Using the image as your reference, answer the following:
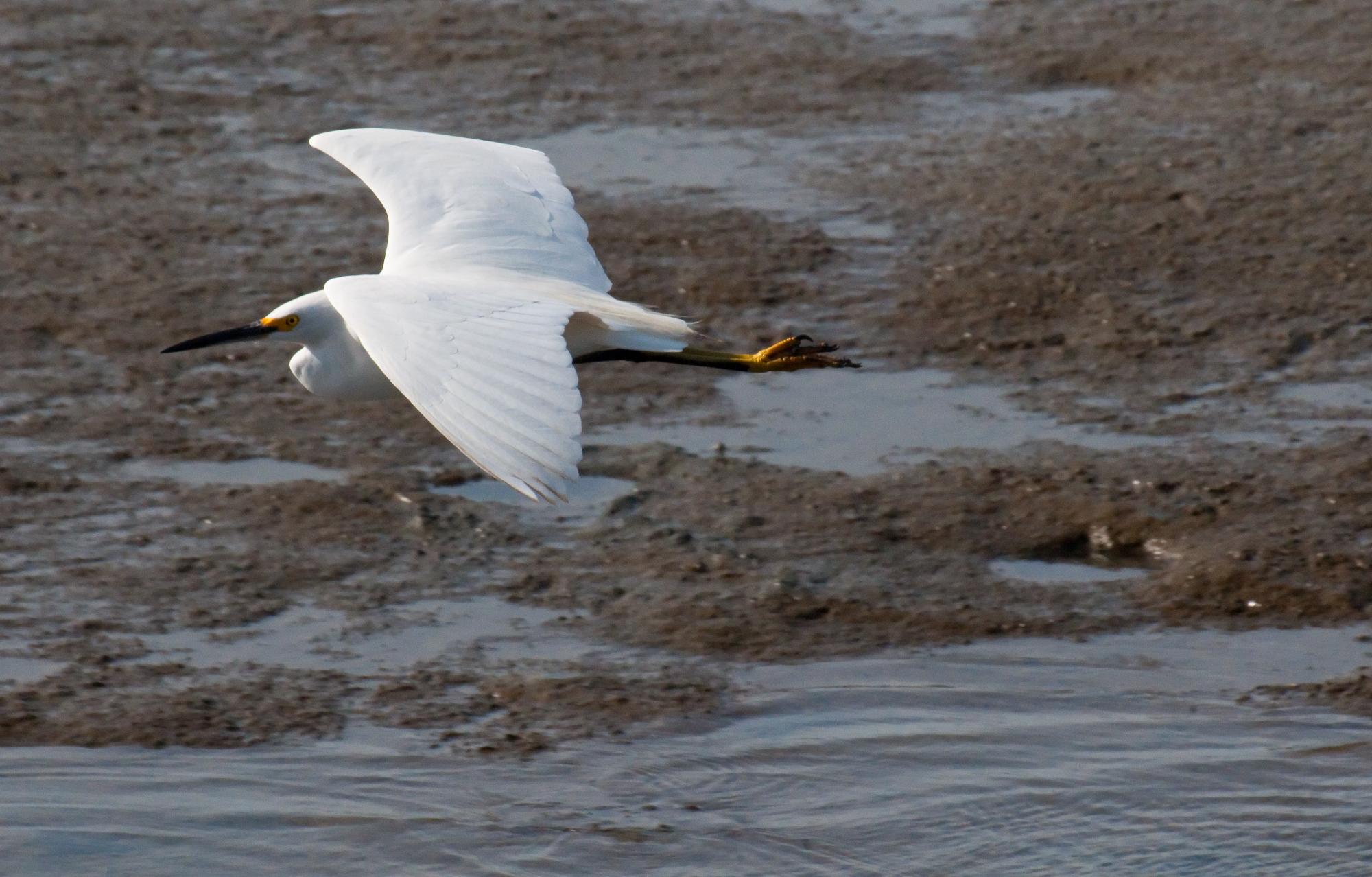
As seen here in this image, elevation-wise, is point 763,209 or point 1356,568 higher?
point 763,209

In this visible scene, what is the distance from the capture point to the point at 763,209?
771 centimetres

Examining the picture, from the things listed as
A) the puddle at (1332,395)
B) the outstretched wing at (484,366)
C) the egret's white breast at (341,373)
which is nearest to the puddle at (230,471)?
the egret's white breast at (341,373)

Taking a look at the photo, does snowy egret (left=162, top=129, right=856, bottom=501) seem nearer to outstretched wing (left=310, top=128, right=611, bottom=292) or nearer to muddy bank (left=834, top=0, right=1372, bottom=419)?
outstretched wing (left=310, top=128, right=611, bottom=292)

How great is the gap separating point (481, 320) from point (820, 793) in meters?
1.45

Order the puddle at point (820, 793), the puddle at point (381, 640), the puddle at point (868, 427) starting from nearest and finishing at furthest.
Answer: the puddle at point (820, 793)
the puddle at point (381, 640)
the puddle at point (868, 427)

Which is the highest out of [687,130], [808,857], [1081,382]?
[687,130]

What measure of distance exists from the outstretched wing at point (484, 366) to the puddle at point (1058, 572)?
1875 mm

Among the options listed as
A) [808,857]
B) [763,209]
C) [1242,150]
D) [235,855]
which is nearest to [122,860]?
[235,855]

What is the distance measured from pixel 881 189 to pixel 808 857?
3.84m

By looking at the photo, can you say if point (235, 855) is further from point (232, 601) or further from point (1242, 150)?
point (1242, 150)

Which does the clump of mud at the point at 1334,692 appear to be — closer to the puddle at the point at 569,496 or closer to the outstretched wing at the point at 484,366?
the puddle at the point at 569,496

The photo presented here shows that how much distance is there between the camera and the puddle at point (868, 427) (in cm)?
616

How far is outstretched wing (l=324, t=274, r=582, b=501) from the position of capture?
3.36 metres

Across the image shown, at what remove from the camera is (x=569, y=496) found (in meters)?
5.93
